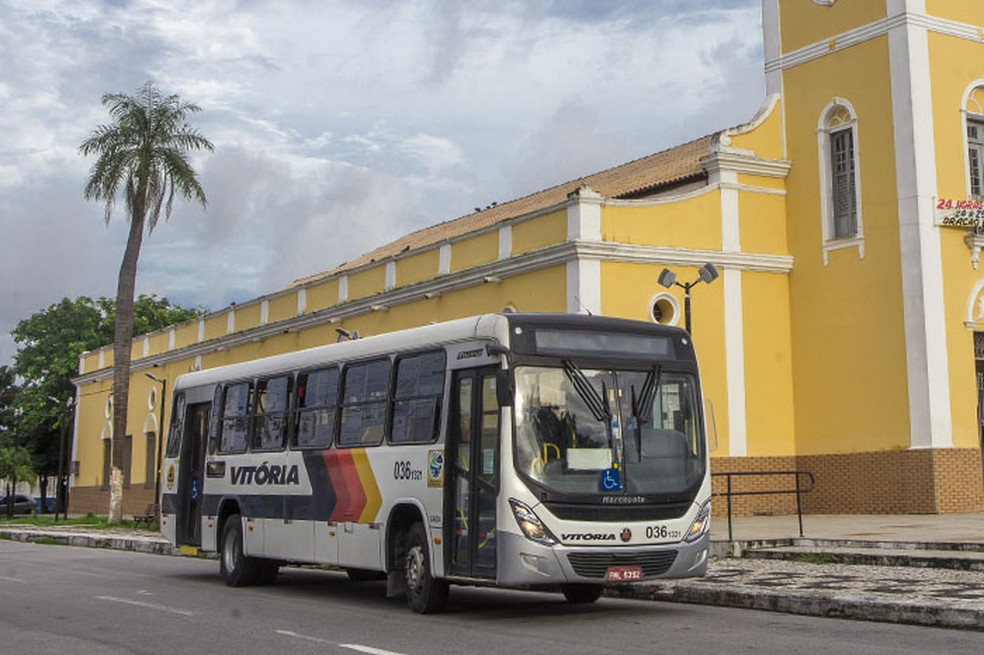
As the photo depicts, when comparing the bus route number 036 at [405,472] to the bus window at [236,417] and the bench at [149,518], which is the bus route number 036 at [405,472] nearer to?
the bus window at [236,417]

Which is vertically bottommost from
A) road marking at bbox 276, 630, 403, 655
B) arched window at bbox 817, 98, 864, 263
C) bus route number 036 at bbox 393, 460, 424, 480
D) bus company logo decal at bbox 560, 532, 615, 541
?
road marking at bbox 276, 630, 403, 655

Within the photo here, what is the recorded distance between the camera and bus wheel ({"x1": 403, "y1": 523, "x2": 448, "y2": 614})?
12344 mm

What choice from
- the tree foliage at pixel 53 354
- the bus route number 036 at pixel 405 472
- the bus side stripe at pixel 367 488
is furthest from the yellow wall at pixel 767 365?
the tree foliage at pixel 53 354

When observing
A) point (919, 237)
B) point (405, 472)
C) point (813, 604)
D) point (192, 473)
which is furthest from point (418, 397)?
point (919, 237)

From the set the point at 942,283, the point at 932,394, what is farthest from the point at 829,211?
the point at 932,394

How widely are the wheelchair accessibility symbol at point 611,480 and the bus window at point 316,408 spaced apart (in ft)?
14.0

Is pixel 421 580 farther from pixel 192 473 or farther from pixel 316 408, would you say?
pixel 192 473

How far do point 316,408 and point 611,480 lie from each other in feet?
15.9

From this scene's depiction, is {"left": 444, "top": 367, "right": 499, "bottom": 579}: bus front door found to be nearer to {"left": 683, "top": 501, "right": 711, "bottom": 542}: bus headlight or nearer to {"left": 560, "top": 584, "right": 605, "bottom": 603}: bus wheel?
{"left": 560, "top": 584, "right": 605, "bottom": 603}: bus wheel

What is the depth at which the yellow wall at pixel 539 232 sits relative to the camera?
25781mm

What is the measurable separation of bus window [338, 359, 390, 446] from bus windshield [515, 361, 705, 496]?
257 cm

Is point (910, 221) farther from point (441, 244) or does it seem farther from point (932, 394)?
point (441, 244)

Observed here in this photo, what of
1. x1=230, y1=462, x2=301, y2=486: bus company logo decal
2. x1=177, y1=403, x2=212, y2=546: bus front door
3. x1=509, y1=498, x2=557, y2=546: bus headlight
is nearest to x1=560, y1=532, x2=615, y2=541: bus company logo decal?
x1=509, y1=498, x2=557, y2=546: bus headlight

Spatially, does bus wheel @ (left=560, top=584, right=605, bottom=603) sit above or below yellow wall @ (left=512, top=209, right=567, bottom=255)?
below
